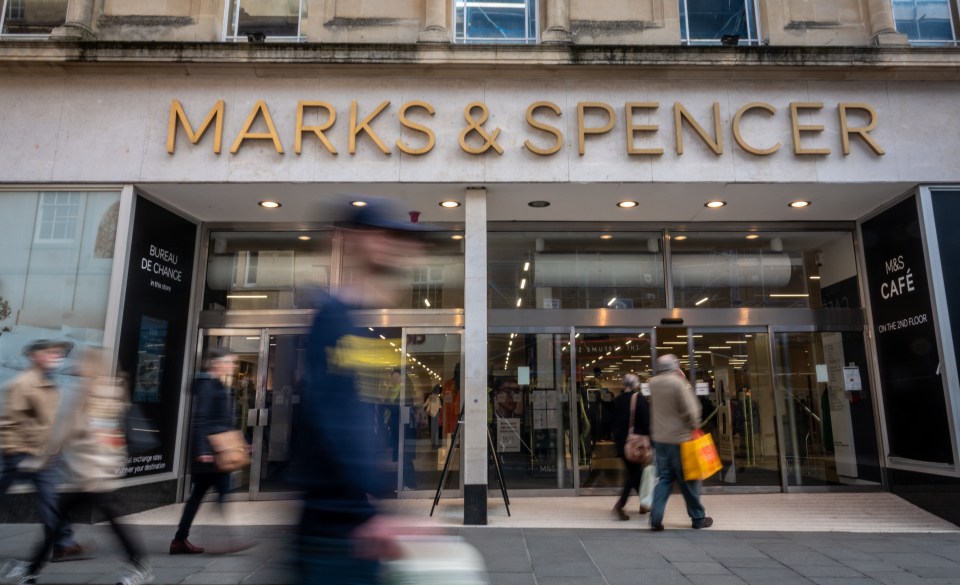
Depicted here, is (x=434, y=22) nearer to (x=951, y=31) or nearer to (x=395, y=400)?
(x=395, y=400)

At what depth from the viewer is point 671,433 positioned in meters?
6.87

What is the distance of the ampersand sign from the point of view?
8.04 metres

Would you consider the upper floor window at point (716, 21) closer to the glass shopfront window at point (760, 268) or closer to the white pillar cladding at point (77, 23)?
the glass shopfront window at point (760, 268)

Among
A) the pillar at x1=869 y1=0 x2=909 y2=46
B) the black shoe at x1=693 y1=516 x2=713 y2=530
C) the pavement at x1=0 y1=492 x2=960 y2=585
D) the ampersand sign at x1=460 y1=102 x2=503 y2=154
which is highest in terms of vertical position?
the pillar at x1=869 y1=0 x2=909 y2=46

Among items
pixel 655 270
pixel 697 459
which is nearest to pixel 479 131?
pixel 655 270

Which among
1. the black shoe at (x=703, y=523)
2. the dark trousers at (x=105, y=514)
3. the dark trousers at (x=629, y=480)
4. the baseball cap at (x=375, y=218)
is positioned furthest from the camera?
the dark trousers at (x=629, y=480)

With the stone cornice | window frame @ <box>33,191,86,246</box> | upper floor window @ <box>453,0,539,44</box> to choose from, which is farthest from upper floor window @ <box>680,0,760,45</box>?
window frame @ <box>33,191,86,246</box>

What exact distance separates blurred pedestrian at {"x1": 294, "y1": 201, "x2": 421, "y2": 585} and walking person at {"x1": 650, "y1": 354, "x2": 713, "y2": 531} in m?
5.37

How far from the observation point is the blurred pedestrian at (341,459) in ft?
6.18

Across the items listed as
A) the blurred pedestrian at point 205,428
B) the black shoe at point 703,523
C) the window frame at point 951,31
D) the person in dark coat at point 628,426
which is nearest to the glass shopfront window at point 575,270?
the person in dark coat at point 628,426

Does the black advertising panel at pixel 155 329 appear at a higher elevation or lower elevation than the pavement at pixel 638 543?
higher

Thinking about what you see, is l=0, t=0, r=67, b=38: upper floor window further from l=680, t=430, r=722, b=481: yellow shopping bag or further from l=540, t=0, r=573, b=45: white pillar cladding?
l=680, t=430, r=722, b=481: yellow shopping bag

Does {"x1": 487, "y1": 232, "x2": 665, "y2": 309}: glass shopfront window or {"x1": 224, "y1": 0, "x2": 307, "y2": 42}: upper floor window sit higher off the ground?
{"x1": 224, "y1": 0, "x2": 307, "y2": 42}: upper floor window

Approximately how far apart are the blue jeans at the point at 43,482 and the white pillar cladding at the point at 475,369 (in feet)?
13.2
